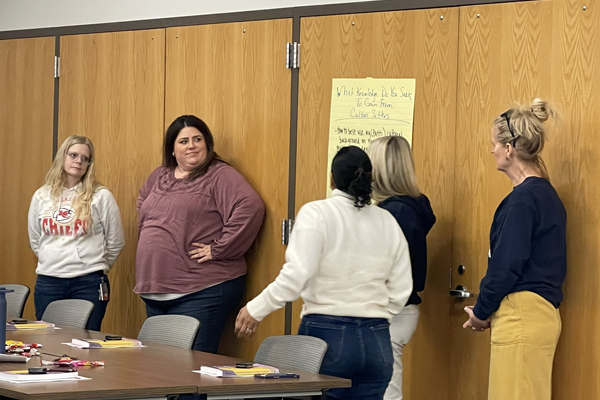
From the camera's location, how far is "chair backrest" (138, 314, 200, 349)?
4.12 m

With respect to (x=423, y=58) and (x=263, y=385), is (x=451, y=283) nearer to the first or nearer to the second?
(x=423, y=58)

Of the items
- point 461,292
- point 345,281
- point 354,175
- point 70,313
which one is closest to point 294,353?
point 345,281

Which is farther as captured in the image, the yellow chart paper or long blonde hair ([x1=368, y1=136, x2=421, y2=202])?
the yellow chart paper

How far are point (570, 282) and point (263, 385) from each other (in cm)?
190

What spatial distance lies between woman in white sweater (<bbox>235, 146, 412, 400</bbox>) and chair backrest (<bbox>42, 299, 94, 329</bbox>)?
1276 mm

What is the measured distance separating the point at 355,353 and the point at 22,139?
13.3ft

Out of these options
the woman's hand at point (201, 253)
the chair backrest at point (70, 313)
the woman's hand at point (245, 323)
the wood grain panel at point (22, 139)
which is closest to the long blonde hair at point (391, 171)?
the woman's hand at point (245, 323)

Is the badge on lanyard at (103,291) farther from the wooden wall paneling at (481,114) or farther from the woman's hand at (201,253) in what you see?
the wooden wall paneling at (481,114)

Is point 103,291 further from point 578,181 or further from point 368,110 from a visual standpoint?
point 578,181

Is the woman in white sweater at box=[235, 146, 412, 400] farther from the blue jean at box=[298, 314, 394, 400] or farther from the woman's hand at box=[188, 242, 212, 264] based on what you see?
the woman's hand at box=[188, 242, 212, 264]

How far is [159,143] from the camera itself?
606 centimetres

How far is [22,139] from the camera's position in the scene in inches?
269

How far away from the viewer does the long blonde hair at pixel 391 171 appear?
4504mm

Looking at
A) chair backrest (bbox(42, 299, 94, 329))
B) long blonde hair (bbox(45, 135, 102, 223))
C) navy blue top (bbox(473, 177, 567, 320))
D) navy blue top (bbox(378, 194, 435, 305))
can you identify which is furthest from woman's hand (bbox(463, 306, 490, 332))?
long blonde hair (bbox(45, 135, 102, 223))
